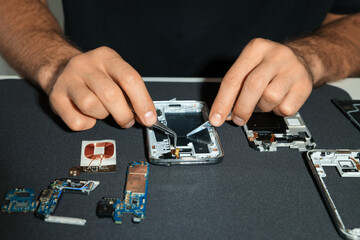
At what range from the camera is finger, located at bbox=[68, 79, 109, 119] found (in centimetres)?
125

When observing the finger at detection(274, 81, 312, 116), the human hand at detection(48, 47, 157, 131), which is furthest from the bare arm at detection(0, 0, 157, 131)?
the finger at detection(274, 81, 312, 116)

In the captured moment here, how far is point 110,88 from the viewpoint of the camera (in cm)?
121

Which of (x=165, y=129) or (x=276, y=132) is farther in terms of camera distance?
(x=276, y=132)

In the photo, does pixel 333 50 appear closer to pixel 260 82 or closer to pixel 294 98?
pixel 294 98

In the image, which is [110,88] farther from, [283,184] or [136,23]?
[136,23]

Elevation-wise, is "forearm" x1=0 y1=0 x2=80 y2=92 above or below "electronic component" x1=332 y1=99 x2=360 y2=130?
above

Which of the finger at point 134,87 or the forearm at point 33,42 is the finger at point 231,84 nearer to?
the finger at point 134,87

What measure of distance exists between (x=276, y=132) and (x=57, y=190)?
103 centimetres

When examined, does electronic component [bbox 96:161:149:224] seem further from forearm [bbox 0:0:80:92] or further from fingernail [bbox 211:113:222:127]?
forearm [bbox 0:0:80:92]

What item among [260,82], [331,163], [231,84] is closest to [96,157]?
[231,84]

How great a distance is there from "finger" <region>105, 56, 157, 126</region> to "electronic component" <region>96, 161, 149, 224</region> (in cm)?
22

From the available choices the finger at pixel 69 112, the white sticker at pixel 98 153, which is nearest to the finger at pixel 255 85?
the white sticker at pixel 98 153

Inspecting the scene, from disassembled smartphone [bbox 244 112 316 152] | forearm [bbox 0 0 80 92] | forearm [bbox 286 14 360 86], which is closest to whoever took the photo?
disassembled smartphone [bbox 244 112 316 152]

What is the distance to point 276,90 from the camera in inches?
51.8
